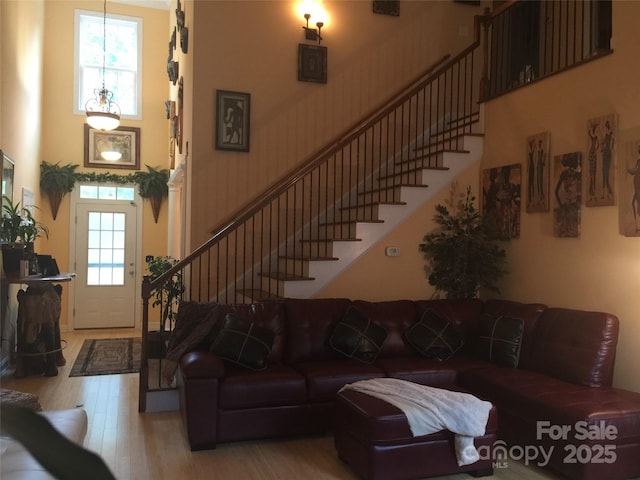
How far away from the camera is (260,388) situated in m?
3.69

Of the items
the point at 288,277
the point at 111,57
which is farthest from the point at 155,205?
the point at 288,277

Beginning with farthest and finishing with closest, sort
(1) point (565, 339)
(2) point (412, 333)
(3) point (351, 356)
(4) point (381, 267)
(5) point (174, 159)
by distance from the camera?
(5) point (174, 159)
(4) point (381, 267)
(2) point (412, 333)
(3) point (351, 356)
(1) point (565, 339)

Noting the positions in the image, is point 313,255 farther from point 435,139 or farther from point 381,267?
point 435,139

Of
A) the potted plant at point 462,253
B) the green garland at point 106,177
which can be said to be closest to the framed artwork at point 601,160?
the potted plant at point 462,253

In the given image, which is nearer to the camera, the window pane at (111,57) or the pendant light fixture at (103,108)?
the pendant light fixture at (103,108)

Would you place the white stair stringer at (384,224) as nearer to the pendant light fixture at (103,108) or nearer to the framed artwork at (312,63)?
the framed artwork at (312,63)

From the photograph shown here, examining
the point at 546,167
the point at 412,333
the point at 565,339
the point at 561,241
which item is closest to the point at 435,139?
the point at 546,167

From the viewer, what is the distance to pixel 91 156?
8.09m

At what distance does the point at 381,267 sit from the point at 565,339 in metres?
1.83

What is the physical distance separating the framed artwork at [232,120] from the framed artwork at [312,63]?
724 mm

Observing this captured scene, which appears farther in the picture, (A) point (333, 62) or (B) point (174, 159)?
(B) point (174, 159)

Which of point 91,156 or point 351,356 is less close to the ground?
point 91,156

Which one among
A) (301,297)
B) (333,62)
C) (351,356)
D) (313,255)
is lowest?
(351,356)

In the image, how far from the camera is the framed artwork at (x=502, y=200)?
506 centimetres
